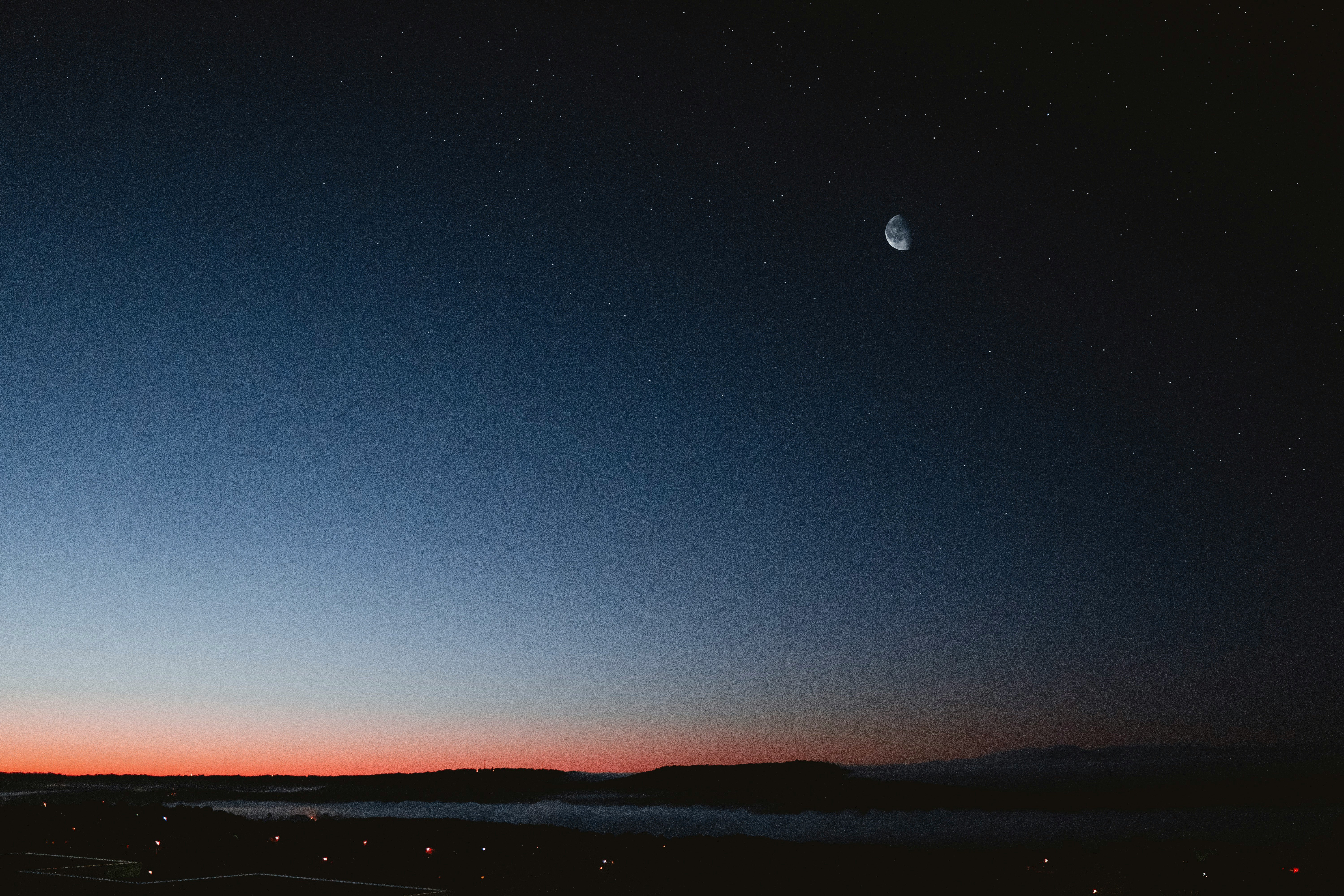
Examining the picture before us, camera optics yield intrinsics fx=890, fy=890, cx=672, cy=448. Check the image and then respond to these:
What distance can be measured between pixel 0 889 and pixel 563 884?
173m

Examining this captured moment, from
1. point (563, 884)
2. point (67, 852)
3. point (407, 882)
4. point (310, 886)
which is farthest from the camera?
point (563, 884)

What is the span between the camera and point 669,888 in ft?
640

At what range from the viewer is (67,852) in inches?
3755

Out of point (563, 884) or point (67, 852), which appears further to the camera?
point (563, 884)

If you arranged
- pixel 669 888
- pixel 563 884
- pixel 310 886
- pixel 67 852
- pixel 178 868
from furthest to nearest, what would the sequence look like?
pixel 669 888, pixel 563 884, pixel 67 852, pixel 178 868, pixel 310 886

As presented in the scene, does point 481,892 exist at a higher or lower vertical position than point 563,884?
higher

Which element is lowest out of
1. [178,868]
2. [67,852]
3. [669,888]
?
[669,888]

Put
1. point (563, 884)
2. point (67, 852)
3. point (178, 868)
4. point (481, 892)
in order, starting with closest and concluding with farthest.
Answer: point (178, 868) < point (481, 892) < point (67, 852) < point (563, 884)

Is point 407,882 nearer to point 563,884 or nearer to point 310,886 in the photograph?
point 563,884

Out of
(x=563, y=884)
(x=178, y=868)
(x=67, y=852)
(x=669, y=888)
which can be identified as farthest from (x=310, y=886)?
(x=669, y=888)

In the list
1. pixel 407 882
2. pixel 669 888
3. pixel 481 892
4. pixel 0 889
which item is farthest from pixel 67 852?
pixel 669 888

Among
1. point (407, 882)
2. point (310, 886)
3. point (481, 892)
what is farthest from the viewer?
point (407, 882)

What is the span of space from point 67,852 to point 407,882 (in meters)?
62.6

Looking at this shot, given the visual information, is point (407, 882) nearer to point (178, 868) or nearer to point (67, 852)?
point (67, 852)
